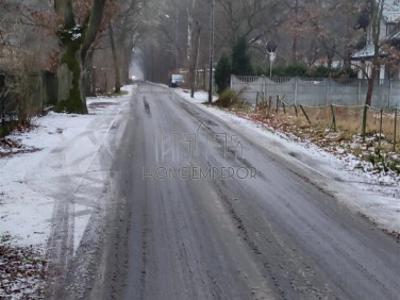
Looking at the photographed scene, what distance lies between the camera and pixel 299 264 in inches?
223

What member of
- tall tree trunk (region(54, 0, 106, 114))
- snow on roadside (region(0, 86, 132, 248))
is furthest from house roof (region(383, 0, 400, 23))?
snow on roadside (region(0, 86, 132, 248))

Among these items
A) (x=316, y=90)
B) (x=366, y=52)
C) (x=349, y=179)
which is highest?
(x=366, y=52)

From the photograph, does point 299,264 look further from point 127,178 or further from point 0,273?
point 127,178

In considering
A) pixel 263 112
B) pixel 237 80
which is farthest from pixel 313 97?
pixel 263 112

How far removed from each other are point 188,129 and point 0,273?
43.5 ft

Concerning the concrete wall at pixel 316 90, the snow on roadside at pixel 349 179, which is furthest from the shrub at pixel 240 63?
the snow on roadside at pixel 349 179

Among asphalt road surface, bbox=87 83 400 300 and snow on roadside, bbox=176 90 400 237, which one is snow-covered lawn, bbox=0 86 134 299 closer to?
asphalt road surface, bbox=87 83 400 300

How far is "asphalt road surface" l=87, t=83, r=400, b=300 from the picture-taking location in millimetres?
5051

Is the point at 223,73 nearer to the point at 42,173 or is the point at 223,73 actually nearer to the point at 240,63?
the point at 240,63

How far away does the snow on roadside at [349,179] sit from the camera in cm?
804

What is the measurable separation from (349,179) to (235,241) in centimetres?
475

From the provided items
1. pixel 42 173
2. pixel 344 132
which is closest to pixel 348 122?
pixel 344 132

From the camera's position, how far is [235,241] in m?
6.34

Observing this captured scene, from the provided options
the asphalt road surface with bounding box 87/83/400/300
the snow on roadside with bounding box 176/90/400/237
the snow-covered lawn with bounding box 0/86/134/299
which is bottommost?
the snow on roadside with bounding box 176/90/400/237
